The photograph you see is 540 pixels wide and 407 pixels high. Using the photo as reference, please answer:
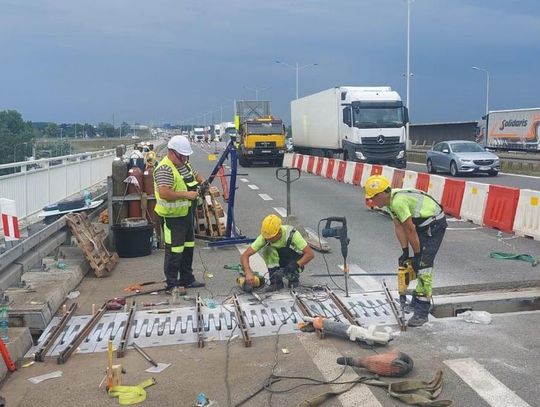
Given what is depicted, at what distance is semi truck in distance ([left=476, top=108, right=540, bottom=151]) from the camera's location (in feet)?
129

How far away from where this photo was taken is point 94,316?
6637 millimetres

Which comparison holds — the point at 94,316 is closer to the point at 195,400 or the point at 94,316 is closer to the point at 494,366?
the point at 195,400

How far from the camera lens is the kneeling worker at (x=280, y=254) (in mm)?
7414

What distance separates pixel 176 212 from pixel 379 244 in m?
4.56

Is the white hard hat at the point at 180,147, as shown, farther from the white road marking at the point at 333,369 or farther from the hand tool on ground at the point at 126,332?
the white road marking at the point at 333,369

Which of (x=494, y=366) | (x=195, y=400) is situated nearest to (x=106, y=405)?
(x=195, y=400)

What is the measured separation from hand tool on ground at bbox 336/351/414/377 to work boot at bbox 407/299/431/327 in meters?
1.21

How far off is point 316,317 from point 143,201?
538cm

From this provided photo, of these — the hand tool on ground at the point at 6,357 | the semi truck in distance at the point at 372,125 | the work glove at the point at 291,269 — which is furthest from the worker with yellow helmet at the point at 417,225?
the semi truck in distance at the point at 372,125

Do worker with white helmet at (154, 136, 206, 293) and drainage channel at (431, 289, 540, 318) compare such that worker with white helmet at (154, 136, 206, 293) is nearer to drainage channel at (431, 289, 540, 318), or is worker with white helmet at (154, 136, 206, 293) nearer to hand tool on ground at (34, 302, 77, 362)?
hand tool on ground at (34, 302, 77, 362)

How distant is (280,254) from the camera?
779 cm

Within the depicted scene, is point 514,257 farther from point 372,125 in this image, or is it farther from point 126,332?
point 372,125

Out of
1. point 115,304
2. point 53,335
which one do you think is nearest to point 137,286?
point 115,304

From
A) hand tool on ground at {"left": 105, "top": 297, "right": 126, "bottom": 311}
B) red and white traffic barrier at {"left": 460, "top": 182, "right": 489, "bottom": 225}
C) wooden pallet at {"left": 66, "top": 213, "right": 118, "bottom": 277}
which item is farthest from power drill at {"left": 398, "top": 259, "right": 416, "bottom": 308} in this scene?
red and white traffic barrier at {"left": 460, "top": 182, "right": 489, "bottom": 225}
